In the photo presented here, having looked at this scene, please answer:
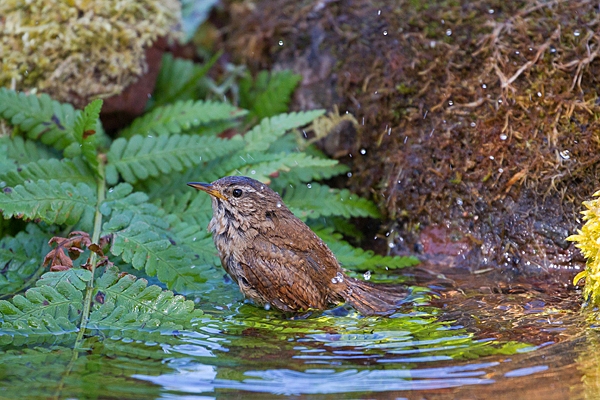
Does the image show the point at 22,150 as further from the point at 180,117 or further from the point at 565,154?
the point at 565,154

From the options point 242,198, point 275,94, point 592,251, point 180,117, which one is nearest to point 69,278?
point 242,198

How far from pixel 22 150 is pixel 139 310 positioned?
2.37 metres

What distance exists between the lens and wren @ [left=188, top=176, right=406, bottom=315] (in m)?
5.06

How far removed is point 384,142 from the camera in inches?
256

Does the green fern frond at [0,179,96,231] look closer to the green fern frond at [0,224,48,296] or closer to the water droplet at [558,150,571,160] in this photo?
the green fern frond at [0,224,48,296]

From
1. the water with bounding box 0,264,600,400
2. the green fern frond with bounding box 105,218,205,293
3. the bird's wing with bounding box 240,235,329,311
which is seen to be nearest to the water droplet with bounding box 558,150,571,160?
the water with bounding box 0,264,600,400

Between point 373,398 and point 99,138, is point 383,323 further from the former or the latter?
point 99,138

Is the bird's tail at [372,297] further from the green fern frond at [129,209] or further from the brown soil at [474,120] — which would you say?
the green fern frond at [129,209]

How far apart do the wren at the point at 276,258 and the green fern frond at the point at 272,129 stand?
0.77 m

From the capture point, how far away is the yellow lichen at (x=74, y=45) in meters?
6.46

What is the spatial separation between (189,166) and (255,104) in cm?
172

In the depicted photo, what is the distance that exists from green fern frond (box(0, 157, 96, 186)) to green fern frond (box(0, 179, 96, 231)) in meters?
0.16

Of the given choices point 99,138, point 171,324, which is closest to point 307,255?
point 171,324

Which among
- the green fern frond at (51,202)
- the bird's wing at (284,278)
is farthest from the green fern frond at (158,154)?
the bird's wing at (284,278)
